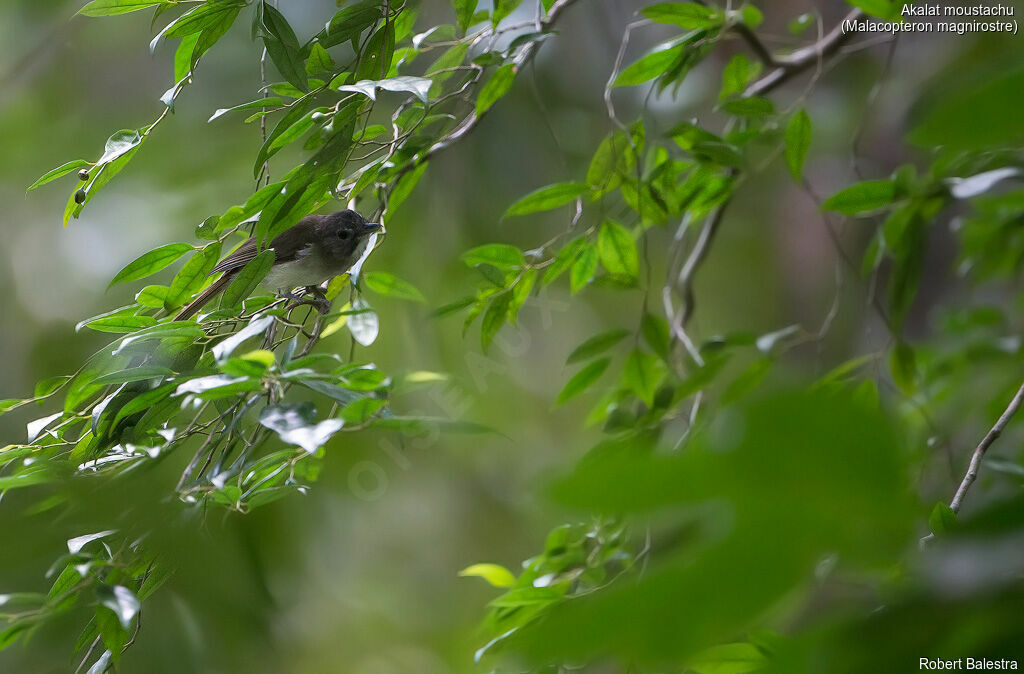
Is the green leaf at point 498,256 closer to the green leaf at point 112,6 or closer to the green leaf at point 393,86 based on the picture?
the green leaf at point 393,86

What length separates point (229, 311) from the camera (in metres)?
1.04

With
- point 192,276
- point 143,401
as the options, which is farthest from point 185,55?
point 143,401

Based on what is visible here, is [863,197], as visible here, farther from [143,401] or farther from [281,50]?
[143,401]

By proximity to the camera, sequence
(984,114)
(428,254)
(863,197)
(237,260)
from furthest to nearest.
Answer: (428,254) < (237,260) < (863,197) < (984,114)

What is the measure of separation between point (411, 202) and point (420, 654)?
8.48 ft

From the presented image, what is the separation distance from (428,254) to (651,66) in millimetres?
2186

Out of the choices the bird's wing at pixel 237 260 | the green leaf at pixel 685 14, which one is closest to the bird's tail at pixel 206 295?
the bird's wing at pixel 237 260

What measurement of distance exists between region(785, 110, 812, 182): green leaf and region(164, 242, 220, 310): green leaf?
1.01 meters

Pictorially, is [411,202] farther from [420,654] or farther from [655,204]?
[420,654]

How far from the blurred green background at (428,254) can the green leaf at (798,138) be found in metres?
1.24

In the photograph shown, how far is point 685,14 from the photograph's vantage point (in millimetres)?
1306

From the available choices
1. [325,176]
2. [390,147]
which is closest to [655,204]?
[390,147]

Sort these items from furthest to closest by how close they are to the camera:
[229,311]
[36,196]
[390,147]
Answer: [36,196]
[390,147]
[229,311]

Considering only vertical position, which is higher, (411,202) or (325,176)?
(325,176)
